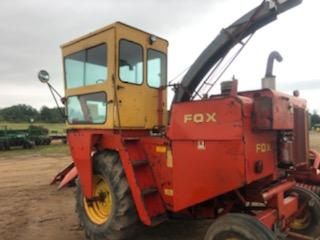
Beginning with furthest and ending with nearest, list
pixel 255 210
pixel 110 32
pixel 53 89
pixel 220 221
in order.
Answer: pixel 53 89 < pixel 110 32 < pixel 255 210 < pixel 220 221

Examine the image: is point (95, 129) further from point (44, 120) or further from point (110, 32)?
point (44, 120)

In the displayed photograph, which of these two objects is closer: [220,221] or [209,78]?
[220,221]

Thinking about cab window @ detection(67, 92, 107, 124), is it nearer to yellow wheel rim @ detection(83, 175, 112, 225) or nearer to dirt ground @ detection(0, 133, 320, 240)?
yellow wheel rim @ detection(83, 175, 112, 225)

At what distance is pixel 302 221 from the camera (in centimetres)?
509

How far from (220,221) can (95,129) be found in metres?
2.42

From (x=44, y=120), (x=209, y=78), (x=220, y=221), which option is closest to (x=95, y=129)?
(x=209, y=78)

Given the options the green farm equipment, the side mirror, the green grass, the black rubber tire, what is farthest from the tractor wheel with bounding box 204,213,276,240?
the black rubber tire

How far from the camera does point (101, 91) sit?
507 centimetres

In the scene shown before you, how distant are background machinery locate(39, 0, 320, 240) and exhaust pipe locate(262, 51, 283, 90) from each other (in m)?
A: 0.30

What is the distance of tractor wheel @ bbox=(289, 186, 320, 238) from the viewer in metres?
4.87

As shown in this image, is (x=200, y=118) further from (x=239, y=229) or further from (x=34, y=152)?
(x=34, y=152)

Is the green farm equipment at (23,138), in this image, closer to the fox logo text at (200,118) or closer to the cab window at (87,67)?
the cab window at (87,67)

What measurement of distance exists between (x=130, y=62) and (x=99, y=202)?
2101 mm


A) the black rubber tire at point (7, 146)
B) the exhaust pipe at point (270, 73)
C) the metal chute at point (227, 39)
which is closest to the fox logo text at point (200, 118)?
the exhaust pipe at point (270, 73)
